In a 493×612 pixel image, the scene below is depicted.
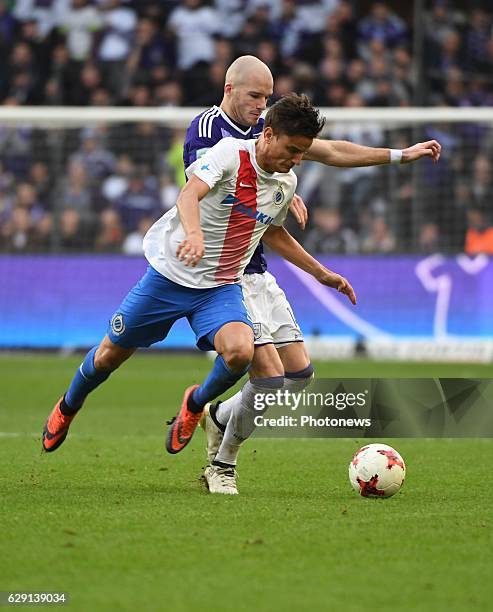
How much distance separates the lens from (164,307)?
652cm

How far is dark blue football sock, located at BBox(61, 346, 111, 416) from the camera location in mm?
6781

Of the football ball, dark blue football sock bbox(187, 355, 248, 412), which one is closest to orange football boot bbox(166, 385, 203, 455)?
dark blue football sock bbox(187, 355, 248, 412)

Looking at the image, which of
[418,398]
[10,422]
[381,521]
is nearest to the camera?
[381,521]

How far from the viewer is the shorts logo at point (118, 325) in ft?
21.5

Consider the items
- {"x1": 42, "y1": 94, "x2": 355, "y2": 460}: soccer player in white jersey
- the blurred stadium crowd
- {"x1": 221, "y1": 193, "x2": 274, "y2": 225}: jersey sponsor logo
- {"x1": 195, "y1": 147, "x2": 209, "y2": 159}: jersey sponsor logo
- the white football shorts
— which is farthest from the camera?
the blurred stadium crowd

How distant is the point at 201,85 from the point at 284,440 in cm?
1133

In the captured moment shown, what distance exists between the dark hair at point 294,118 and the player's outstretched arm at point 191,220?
0.48m

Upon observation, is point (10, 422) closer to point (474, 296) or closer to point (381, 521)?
point (381, 521)

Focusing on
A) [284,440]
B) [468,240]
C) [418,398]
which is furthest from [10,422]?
[468,240]

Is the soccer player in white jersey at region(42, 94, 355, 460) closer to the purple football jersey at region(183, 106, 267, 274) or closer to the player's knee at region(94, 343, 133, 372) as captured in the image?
the player's knee at region(94, 343, 133, 372)

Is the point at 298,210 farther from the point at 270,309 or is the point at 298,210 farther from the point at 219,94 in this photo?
the point at 219,94

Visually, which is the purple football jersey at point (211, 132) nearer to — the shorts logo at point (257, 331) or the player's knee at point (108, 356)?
the shorts logo at point (257, 331)

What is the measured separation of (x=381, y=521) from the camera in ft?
18.2

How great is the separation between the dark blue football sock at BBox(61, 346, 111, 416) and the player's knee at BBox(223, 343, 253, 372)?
3.09 ft
